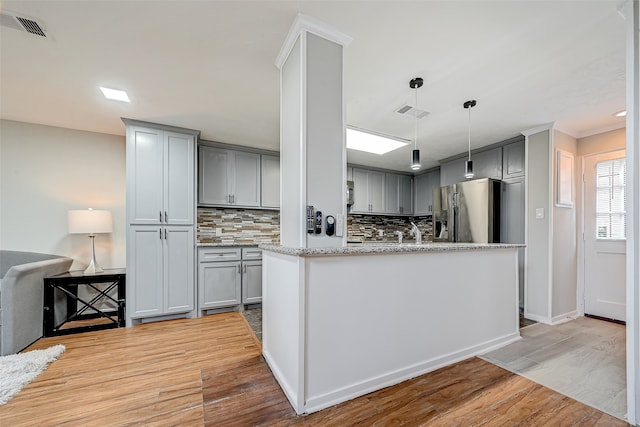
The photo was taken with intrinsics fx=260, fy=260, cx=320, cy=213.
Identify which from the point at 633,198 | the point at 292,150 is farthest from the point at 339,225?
the point at 633,198

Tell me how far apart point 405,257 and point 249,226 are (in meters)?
2.97

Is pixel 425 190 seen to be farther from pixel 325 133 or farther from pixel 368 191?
pixel 325 133

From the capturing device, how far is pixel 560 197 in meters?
3.14

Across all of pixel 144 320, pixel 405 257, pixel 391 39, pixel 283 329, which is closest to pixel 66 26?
pixel 391 39

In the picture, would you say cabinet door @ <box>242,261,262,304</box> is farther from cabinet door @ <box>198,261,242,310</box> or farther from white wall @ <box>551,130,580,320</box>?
white wall @ <box>551,130,580,320</box>

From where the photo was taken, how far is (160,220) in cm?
316

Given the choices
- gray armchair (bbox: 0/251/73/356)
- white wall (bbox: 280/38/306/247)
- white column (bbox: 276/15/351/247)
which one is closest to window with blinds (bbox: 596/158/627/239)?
white column (bbox: 276/15/351/247)

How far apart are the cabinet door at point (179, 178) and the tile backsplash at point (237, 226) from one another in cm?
65

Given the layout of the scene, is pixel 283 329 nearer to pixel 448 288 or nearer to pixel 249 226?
pixel 448 288

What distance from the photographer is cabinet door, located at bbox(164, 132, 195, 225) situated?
3.21 m

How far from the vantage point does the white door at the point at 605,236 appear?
3080 millimetres

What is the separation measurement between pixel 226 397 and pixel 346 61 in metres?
2.48

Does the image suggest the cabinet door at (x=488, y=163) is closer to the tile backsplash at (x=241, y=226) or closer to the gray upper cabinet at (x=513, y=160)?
the gray upper cabinet at (x=513, y=160)

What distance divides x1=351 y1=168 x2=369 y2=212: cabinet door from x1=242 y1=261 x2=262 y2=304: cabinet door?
221cm
